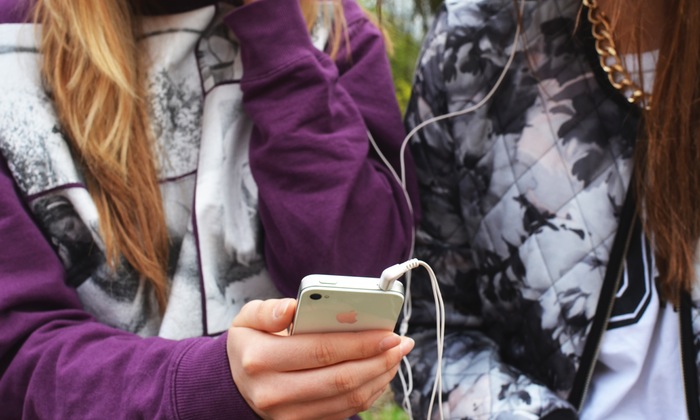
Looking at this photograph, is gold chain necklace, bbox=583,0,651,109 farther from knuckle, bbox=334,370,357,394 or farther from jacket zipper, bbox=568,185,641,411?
knuckle, bbox=334,370,357,394

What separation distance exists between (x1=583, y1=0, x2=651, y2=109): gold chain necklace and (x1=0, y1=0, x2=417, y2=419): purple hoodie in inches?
13.3

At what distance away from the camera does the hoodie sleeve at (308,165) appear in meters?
1.08

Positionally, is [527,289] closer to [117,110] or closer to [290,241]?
[290,241]

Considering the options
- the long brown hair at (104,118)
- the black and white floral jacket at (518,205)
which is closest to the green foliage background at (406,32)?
the black and white floral jacket at (518,205)

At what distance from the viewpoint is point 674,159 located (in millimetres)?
1070

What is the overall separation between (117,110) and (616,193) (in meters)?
0.76

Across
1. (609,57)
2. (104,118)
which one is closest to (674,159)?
(609,57)

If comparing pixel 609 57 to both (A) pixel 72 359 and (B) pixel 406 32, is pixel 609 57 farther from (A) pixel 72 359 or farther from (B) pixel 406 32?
(B) pixel 406 32

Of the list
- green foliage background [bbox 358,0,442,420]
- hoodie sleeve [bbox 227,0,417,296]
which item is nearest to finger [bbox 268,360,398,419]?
hoodie sleeve [bbox 227,0,417,296]

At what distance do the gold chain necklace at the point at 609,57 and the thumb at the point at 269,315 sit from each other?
647 mm

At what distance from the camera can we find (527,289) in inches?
46.0

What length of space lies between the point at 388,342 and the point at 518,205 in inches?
18.0

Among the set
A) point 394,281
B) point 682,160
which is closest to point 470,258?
point 682,160

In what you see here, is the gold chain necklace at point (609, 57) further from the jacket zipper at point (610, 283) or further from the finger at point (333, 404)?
the finger at point (333, 404)
